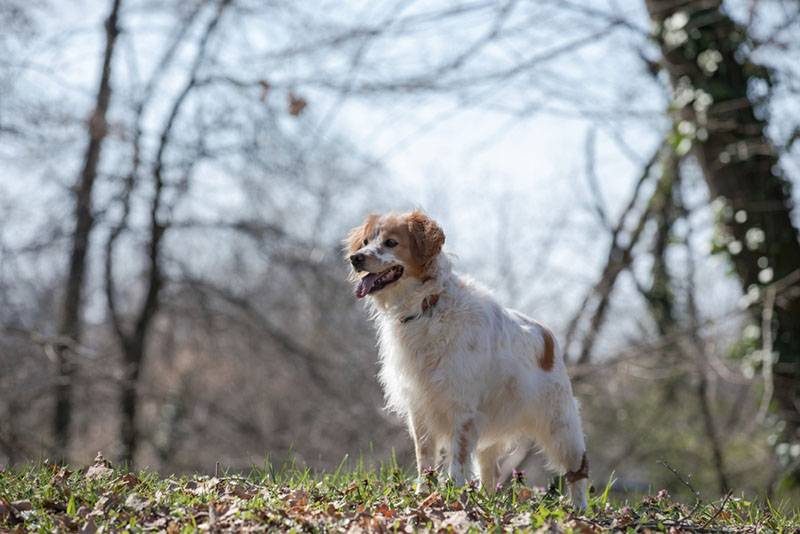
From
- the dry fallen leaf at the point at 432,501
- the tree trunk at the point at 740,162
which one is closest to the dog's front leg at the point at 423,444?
the dry fallen leaf at the point at 432,501

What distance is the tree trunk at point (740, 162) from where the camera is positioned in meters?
10.9

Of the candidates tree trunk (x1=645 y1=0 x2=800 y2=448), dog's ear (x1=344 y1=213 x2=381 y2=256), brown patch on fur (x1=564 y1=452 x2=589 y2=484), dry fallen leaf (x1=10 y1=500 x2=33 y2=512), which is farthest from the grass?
tree trunk (x1=645 y1=0 x2=800 y2=448)

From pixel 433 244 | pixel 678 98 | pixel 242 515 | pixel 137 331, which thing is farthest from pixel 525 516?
pixel 137 331

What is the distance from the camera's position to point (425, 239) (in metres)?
6.28

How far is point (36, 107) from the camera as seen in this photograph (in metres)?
13.5

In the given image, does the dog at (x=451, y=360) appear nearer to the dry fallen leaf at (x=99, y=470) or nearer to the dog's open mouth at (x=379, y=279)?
the dog's open mouth at (x=379, y=279)

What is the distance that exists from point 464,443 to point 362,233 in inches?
60.1

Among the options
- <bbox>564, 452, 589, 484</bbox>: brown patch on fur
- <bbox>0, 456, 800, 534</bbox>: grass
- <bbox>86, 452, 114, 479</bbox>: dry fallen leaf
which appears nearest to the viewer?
<bbox>0, 456, 800, 534</bbox>: grass

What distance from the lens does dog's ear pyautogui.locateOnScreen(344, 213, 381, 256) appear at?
6496 millimetres

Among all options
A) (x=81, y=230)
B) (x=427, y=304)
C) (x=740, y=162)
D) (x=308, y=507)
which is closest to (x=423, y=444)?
(x=427, y=304)

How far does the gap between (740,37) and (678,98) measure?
924 mm

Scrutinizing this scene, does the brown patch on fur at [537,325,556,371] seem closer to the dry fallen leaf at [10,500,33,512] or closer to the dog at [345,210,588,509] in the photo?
the dog at [345,210,588,509]

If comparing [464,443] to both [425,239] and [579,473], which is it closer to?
[579,473]

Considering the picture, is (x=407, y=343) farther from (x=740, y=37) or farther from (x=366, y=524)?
(x=740, y=37)
